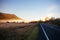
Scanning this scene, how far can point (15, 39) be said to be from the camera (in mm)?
14773

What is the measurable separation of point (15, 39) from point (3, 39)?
1.50 meters

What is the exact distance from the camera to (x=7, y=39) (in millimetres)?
15398

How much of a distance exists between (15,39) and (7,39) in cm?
113

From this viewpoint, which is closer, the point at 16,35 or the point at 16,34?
the point at 16,35

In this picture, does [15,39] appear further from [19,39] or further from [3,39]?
[3,39]

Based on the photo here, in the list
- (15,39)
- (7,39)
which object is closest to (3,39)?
(7,39)

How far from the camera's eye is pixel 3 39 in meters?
15.4

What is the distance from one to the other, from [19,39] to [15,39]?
421 millimetres

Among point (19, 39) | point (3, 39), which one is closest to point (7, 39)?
point (3, 39)

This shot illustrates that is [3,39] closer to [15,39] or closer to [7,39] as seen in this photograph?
[7,39]

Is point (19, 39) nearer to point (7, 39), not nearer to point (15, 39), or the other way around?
point (15, 39)

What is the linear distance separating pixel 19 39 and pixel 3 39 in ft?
6.25

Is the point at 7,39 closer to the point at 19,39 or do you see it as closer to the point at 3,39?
the point at 3,39

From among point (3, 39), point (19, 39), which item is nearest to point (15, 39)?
point (19, 39)
